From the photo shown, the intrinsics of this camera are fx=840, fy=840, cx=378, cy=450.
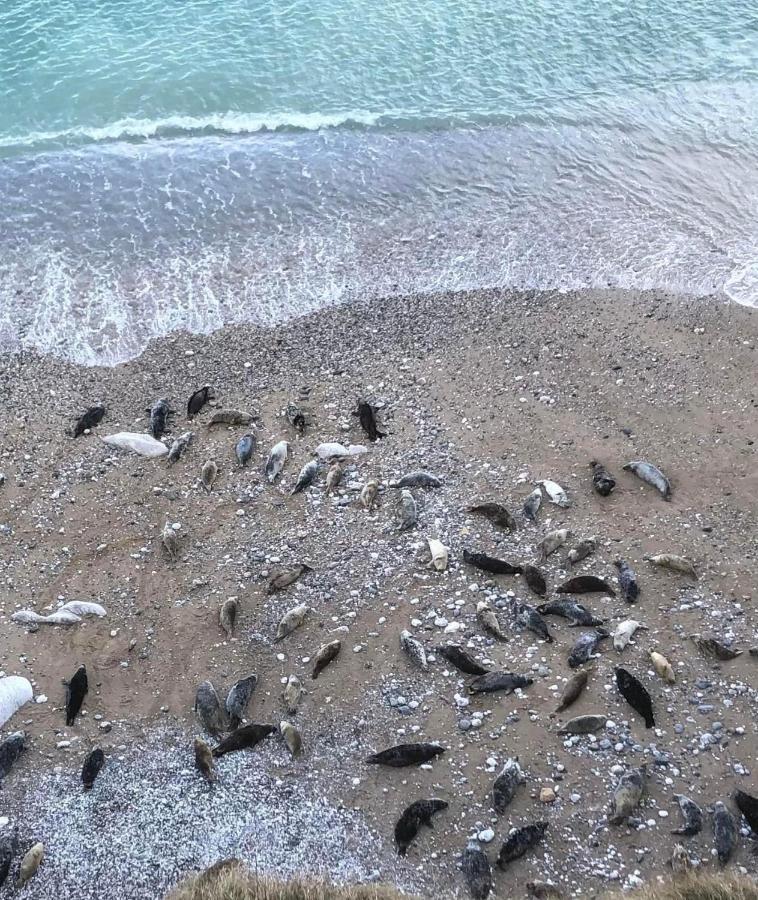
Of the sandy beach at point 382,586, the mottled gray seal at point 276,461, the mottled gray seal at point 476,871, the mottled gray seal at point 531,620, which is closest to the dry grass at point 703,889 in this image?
the sandy beach at point 382,586

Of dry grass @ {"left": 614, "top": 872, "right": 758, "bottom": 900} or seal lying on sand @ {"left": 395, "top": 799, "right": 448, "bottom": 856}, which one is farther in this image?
seal lying on sand @ {"left": 395, "top": 799, "right": 448, "bottom": 856}

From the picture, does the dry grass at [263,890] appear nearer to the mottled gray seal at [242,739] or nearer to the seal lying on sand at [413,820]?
the seal lying on sand at [413,820]

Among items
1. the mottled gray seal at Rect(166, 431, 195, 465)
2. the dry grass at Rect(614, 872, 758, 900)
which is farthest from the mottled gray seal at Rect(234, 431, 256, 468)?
the dry grass at Rect(614, 872, 758, 900)

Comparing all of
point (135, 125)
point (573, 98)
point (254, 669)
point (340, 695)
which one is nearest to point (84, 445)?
point (254, 669)

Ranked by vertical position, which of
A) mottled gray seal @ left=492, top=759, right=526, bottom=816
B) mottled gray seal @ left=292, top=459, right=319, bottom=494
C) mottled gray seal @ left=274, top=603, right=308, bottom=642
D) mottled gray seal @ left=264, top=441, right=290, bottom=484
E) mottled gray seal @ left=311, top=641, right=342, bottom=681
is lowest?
mottled gray seal @ left=492, top=759, right=526, bottom=816

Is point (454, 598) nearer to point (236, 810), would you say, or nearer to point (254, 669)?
point (254, 669)

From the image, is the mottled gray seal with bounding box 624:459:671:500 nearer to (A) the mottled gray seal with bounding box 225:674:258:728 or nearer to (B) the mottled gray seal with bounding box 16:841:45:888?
(A) the mottled gray seal with bounding box 225:674:258:728
